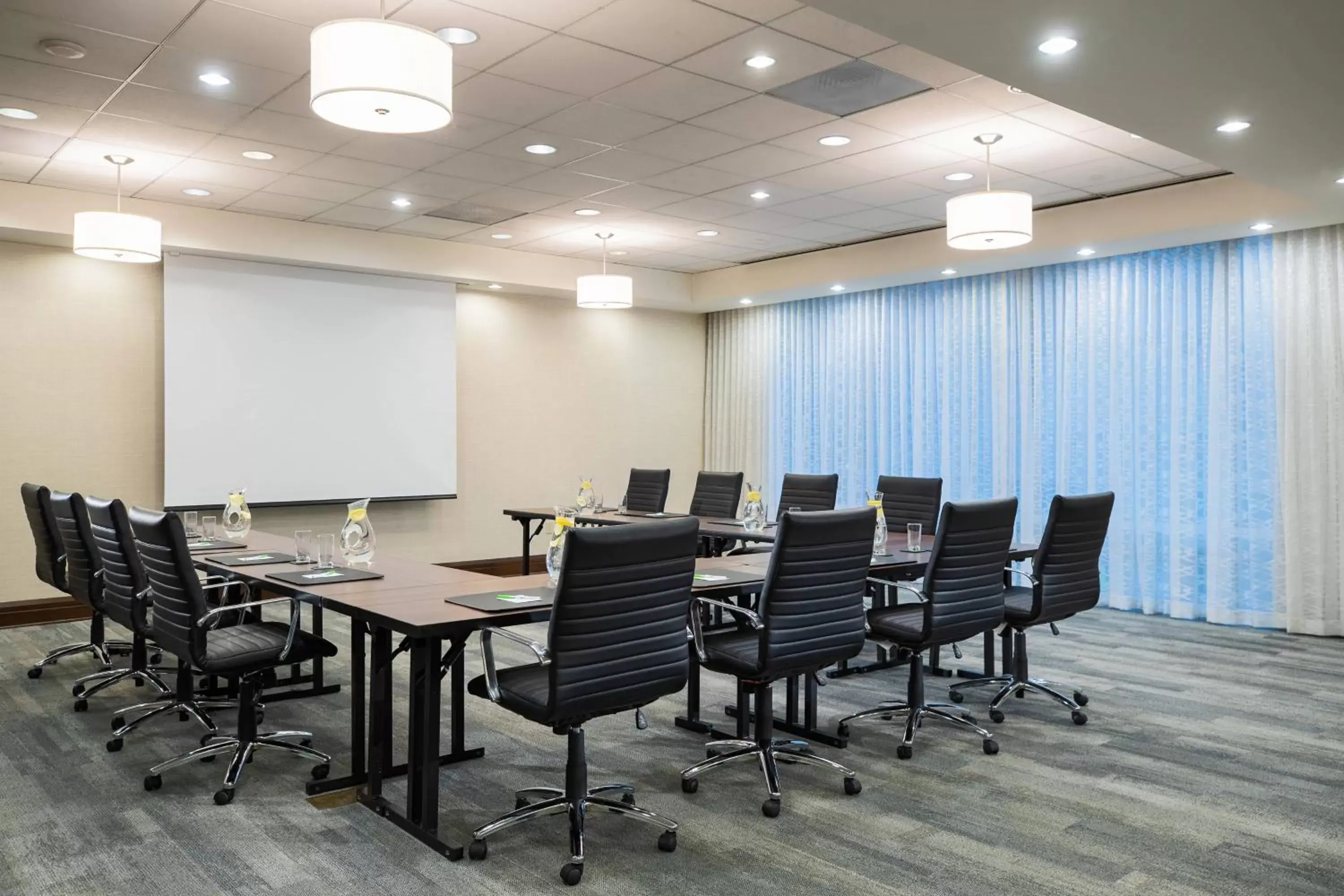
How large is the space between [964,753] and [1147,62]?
2.84 m

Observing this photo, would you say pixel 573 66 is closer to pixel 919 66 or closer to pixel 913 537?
pixel 919 66

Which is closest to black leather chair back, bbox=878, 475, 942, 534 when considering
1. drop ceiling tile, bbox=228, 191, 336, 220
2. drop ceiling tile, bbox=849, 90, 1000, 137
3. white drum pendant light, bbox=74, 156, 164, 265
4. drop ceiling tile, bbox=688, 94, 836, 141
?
drop ceiling tile, bbox=849, 90, 1000, 137

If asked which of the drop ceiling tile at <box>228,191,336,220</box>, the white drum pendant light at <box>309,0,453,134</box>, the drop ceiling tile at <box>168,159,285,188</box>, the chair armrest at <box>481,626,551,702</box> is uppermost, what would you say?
the drop ceiling tile at <box>228,191,336,220</box>

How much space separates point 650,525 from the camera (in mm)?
3021

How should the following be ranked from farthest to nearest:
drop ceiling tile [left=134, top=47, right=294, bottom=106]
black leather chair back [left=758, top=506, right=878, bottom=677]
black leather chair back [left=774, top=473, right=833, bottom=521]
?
black leather chair back [left=774, top=473, right=833, bottom=521] → drop ceiling tile [left=134, top=47, right=294, bottom=106] → black leather chair back [left=758, top=506, right=878, bottom=677]

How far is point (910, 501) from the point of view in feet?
21.9

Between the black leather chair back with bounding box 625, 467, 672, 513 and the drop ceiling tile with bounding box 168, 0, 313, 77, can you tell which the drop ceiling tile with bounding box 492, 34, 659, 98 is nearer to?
the drop ceiling tile with bounding box 168, 0, 313, 77

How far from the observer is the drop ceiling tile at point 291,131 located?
17.9ft

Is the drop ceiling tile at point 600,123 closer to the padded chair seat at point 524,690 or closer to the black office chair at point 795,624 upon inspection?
the black office chair at point 795,624

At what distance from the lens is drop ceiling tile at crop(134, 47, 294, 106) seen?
461 centimetres

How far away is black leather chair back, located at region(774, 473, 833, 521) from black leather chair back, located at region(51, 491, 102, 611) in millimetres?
4214

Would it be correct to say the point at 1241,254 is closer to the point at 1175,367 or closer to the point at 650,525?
the point at 1175,367

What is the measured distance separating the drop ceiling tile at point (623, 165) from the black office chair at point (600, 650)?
3556 mm

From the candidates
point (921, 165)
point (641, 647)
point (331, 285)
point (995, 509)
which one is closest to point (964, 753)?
point (995, 509)
